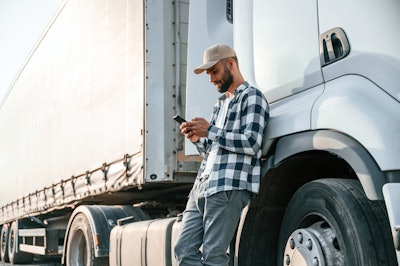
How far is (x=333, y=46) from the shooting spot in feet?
8.68

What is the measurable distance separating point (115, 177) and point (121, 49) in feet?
4.28

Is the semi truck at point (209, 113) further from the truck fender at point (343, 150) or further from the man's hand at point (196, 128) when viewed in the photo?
the man's hand at point (196, 128)

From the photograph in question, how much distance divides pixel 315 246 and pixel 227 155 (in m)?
0.75

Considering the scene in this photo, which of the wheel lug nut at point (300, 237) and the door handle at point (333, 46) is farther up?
the door handle at point (333, 46)

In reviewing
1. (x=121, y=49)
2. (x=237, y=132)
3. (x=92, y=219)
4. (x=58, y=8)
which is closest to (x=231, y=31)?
(x=237, y=132)

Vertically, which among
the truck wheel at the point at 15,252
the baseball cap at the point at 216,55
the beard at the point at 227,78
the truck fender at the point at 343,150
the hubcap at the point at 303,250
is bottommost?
the truck wheel at the point at 15,252

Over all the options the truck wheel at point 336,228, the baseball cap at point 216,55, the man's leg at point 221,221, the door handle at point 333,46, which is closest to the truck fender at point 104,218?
the man's leg at point 221,221

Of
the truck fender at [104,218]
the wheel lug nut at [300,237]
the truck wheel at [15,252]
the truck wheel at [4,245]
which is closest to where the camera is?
the wheel lug nut at [300,237]

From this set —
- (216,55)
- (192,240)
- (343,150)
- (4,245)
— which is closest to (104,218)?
(192,240)

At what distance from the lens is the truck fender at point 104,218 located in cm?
560

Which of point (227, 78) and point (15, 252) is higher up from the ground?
point (227, 78)

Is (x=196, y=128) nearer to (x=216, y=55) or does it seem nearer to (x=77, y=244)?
(x=216, y=55)

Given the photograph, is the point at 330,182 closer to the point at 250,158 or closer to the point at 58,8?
the point at 250,158

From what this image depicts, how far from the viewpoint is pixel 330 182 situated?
260cm
